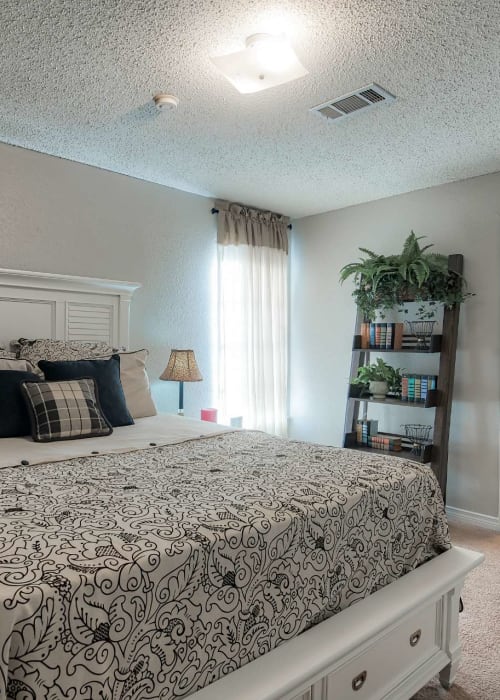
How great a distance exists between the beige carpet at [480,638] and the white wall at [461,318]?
732 millimetres

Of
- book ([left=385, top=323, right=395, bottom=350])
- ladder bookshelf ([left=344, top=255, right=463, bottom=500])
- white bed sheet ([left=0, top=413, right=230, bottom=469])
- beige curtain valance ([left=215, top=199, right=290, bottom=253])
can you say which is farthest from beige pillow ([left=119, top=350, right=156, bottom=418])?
book ([left=385, top=323, right=395, bottom=350])

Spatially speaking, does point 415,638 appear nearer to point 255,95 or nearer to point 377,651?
point 377,651

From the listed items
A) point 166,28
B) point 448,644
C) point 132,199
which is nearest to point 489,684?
point 448,644

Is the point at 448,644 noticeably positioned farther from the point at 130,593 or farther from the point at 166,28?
the point at 166,28

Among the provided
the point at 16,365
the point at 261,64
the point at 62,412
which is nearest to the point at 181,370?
the point at 16,365

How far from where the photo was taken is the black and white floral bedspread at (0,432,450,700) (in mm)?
993

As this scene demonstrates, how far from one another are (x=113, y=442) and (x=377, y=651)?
1335mm

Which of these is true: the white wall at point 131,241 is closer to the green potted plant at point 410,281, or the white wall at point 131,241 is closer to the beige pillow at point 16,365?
the beige pillow at point 16,365

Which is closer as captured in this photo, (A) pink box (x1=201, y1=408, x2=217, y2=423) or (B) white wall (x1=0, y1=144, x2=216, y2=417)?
(B) white wall (x1=0, y1=144, x2=216, y2=417)

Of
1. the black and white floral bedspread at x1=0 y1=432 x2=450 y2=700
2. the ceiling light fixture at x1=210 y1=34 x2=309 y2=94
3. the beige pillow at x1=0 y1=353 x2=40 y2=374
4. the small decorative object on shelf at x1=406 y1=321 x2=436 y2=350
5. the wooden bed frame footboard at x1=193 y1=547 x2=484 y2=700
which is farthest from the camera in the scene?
the small decorative object on shelf at x1=406 y1=321 x2=436 y2=350

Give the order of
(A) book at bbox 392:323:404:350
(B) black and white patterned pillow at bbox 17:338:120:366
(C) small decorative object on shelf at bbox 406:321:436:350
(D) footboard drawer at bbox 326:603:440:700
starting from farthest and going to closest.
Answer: (A) book at bbox 392:323:404:350
(C) small decorative object on shelf at bbox 406:321:436:350
(B) black and white patterned pillow at bbox 17:338:120:366
(D) footboard drawer at bbox 326:603:440:700

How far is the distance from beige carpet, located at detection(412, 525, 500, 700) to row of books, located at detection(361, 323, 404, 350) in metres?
1.38

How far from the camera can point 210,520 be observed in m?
1.33

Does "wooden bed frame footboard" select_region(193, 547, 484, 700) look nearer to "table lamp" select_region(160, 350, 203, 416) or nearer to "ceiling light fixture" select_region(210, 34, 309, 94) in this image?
"ceiling light fixture" select_region(210, 34, 309, 94)
